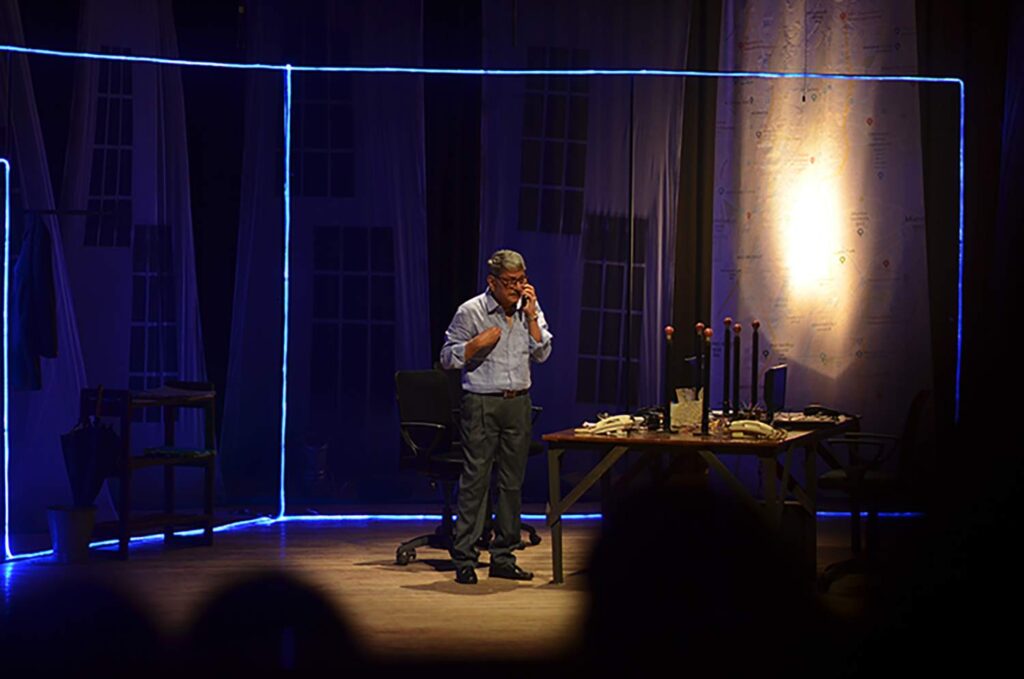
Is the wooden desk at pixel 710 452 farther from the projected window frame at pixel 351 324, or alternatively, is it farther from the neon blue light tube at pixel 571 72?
the neon blue light tube at pixel 571 72

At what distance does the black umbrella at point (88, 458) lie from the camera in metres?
7.31

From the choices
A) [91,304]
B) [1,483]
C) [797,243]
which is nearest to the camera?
[1,483]

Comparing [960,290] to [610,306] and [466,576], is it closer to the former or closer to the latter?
[610,306]

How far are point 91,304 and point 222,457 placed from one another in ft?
4.51

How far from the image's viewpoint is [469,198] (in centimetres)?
994

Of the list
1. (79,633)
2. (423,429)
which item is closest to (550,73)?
(423,429)

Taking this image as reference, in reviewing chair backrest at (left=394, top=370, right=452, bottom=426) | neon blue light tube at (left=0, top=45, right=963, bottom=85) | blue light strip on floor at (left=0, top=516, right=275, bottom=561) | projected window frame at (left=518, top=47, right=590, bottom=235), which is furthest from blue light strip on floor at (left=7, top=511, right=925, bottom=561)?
neon blue light tube at (left=0, top=45, right=963, bottom=85)

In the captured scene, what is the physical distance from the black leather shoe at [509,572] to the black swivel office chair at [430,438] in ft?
1.95

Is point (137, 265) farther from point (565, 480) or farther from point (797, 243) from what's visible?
point (797, 243)

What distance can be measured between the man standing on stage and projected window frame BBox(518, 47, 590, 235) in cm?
256

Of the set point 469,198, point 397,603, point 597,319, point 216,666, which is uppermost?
point 469,198

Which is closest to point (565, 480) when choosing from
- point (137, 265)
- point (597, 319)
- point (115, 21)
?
point (597, 319)

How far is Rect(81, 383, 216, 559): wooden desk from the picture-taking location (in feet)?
24.4

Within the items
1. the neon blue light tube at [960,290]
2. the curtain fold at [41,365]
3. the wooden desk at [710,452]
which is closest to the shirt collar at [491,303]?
the wooden desk at [710,452]
